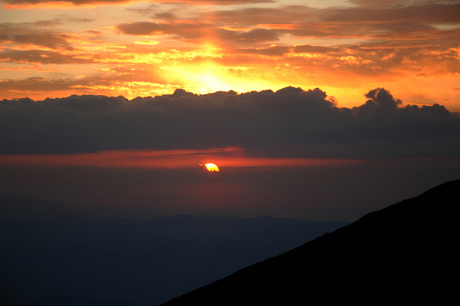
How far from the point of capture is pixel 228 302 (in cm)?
3566

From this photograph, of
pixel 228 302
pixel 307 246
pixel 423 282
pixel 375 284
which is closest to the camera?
pixel 423 282

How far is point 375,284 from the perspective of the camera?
28.8m

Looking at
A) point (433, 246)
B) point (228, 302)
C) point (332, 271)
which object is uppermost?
point (433, 246)

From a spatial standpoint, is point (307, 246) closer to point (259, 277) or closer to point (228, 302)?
point (259, 277)

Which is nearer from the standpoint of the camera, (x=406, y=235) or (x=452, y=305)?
(x=452, y=305)

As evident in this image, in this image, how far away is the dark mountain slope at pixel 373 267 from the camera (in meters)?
27.2

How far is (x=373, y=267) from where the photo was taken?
3120 cm

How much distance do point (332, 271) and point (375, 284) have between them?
4.72 m

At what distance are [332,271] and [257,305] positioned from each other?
551 centimetres

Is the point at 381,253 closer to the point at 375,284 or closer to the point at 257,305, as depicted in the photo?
the point at 375,284

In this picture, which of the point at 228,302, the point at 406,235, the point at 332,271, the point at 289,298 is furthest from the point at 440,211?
the point at 228,302

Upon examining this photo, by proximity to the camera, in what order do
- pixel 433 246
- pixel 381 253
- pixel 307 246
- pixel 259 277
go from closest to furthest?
pixel 433 246 < pixel 381 253 < pixel 259 277 < pixel 307 246

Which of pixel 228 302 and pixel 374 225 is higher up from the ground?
pixel 374 225

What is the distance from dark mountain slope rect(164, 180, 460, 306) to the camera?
89.1 ft
